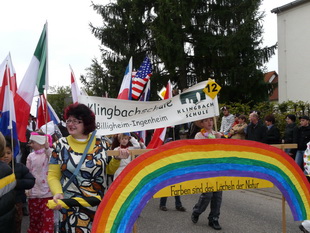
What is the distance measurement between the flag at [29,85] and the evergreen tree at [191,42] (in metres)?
15.6

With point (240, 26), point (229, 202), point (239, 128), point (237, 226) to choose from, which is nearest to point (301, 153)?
point (239, 128)

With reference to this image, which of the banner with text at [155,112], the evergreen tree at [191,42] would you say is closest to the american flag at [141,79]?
the banner with text at [155,112]

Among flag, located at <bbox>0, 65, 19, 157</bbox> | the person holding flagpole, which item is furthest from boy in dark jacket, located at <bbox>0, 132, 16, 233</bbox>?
flag, located at <bbox>0, 65, 19, 157</bbox>

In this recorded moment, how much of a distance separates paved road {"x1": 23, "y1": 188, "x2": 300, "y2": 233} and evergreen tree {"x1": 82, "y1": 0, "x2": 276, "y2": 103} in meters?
13.8

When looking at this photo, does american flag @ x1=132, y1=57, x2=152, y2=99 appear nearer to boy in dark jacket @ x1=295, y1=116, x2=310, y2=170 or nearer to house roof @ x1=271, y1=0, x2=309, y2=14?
boy in dark jacket @ x1=295, y1=116, x2=310, y2=170

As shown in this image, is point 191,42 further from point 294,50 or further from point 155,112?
point 155,112

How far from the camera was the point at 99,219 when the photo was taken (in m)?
3.04

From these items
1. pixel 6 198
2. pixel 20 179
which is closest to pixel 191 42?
pixel 20 179

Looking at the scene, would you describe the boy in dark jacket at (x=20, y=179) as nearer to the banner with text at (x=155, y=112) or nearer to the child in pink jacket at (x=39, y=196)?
the child in pink jacket at (x=39, y=196)

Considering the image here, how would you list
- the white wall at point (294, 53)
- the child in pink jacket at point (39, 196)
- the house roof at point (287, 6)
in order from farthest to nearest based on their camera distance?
the house roof at point (287, 6) → the white wall at point (294, 53) → the child in pink jacket at point (39, 196)

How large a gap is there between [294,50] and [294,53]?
201 mm

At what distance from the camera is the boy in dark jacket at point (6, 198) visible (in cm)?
352

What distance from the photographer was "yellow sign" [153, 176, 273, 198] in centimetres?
347

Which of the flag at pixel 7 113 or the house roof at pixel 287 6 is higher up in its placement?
the house roof at pixel 287 6
